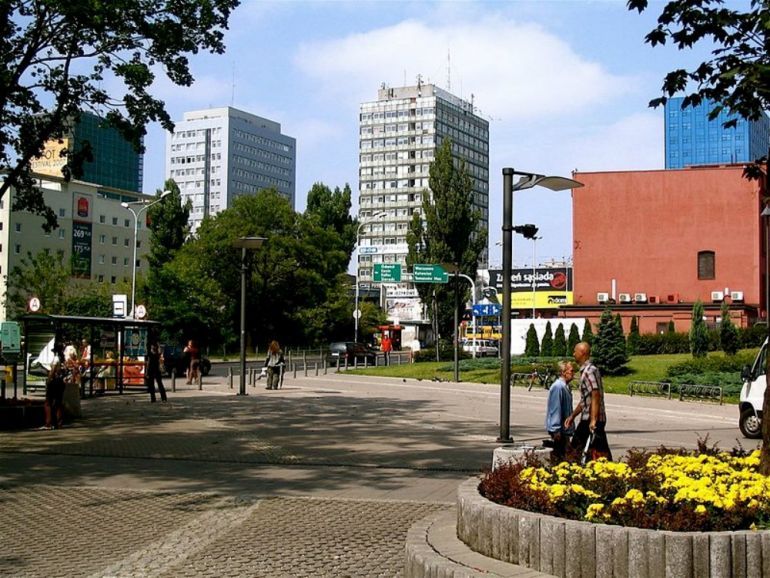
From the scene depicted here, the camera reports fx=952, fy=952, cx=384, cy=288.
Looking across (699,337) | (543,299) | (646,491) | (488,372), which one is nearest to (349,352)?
(488,372)

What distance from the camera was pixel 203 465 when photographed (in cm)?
1369

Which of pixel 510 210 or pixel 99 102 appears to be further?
pixel 99 102

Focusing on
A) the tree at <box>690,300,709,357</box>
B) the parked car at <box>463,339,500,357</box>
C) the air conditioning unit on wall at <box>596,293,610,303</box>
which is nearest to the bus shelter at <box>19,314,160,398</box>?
the tree at <box>690,300,709,357</box>

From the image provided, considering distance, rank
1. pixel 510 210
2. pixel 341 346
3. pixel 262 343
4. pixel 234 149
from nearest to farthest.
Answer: pixel 510 210, pixel 341 346, pixel 262 343, pixel 234 149

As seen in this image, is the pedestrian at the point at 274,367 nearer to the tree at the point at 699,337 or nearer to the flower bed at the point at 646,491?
the tree at the point at 699,337

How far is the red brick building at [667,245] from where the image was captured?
6144cm

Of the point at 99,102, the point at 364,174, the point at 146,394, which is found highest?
the point at 364,174

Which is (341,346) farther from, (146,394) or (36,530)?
(36,530)

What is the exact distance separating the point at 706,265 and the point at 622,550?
60.5 meters

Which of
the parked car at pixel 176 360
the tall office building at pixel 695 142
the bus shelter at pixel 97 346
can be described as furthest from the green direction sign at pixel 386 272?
the tall office building at pixel 695 142

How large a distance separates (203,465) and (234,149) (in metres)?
176

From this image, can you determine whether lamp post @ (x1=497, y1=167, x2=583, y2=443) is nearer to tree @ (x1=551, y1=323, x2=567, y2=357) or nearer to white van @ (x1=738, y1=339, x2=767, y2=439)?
white van @ (x1=738, y1=339, x2=767, y2=439)

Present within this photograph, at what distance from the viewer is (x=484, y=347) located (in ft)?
255

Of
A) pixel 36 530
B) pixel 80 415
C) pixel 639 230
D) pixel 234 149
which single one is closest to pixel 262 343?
pixel 639 230
